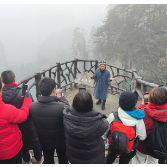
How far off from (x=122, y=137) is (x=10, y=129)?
4.30 ft

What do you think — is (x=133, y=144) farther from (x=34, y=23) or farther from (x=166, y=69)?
(x=34, y=23)

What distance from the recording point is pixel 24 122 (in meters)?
1.81

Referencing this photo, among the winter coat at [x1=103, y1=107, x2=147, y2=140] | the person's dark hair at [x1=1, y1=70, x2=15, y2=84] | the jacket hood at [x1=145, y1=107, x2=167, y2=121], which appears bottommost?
the winter coat at [x1=103, y1=107, x2=147, y2=140]

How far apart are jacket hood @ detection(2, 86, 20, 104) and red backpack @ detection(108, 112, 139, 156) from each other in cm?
134

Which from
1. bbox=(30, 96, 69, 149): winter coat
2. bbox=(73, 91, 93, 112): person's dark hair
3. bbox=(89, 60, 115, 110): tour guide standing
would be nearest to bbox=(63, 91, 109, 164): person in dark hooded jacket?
bbox=(73, 91, 93, 112): person's dark hair

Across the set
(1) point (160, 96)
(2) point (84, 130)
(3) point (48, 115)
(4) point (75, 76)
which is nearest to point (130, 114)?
(1) point (160, 96)

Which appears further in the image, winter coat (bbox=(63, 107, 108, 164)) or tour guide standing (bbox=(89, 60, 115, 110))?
tour guide standing (bbox=(89, 60, 115, 110))

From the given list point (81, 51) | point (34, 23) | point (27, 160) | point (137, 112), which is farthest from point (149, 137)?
point (34, 23)

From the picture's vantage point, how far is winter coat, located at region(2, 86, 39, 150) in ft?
5.44

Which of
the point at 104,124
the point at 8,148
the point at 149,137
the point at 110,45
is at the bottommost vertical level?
the point at 8,148

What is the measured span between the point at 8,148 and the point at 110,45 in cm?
2184

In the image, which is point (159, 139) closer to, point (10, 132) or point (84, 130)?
point (84, 130)

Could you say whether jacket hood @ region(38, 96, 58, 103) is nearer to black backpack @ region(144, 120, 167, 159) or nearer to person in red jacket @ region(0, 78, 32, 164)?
person in red jacket @ region(0, 78, 32, 164)

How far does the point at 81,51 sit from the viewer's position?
42.1 metres
